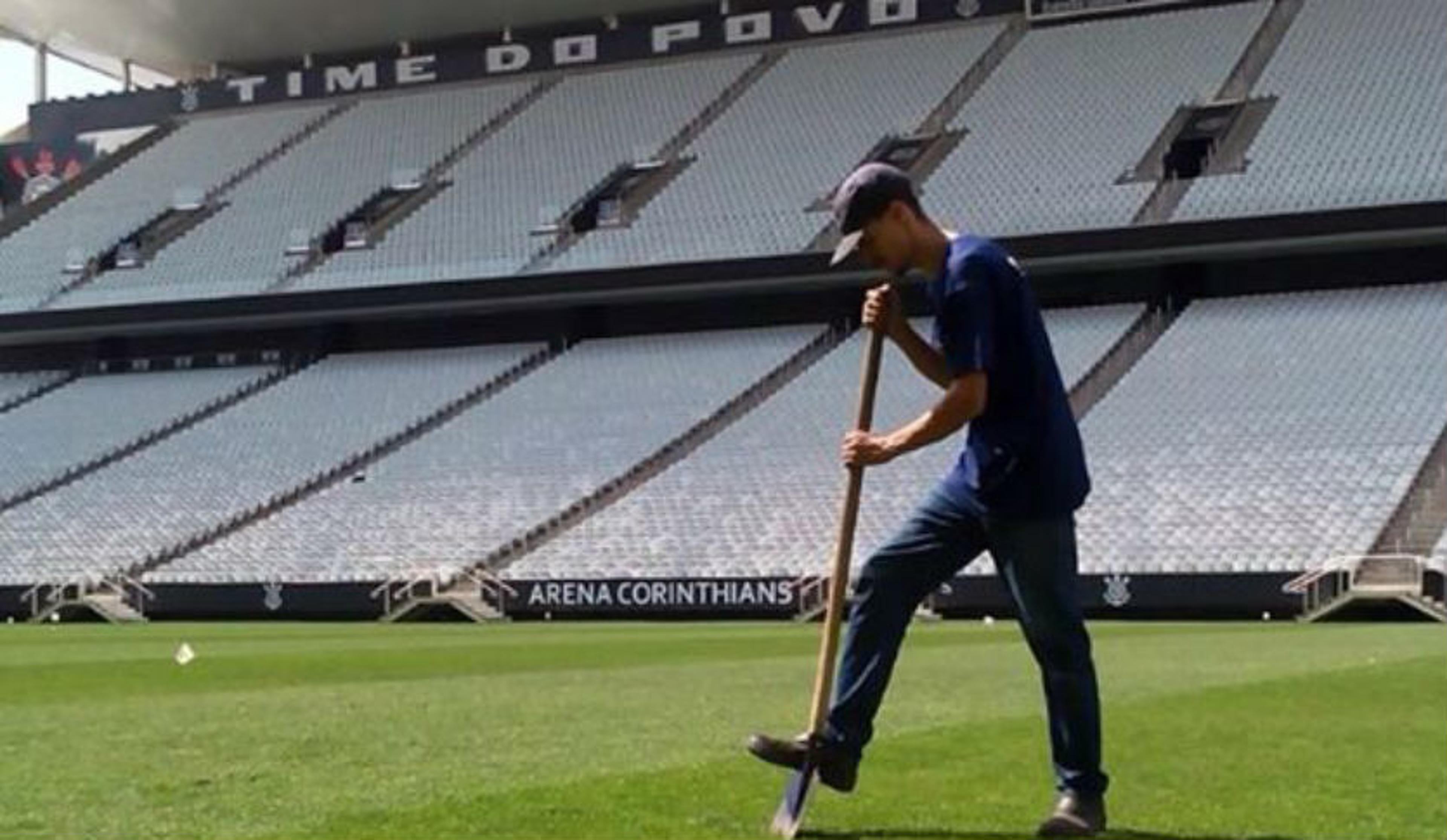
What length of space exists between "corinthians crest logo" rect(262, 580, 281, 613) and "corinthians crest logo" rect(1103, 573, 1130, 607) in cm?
1408

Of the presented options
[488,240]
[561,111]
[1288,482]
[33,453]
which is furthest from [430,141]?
[1288,482]

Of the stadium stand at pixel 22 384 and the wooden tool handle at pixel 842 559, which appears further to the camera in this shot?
the stadium stand at pixel 22 384

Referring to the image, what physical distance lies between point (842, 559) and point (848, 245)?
0.96 m

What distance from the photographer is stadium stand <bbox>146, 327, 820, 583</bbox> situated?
34.0 meters

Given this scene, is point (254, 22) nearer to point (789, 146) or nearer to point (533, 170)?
point (533, 170)

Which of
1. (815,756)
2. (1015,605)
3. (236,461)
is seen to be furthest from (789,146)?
(815,756)

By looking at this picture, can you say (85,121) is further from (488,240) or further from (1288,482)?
(1288,482)

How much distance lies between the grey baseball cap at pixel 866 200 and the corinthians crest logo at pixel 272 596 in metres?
28.3

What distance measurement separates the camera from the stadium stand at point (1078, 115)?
36812 mm

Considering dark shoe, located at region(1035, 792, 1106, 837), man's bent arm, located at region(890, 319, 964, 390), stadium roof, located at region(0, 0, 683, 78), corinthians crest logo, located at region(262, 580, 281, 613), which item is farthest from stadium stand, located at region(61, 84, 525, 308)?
dark shoe, located at region(1035, 792, 1106, 837)

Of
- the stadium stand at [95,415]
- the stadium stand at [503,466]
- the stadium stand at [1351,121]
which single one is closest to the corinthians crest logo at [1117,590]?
the stadium stand at [1351,121]

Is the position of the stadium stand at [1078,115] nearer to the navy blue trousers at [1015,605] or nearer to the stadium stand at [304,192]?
the stadium stand at [304,192]

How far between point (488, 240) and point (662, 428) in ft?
28.6

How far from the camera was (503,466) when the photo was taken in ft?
118
